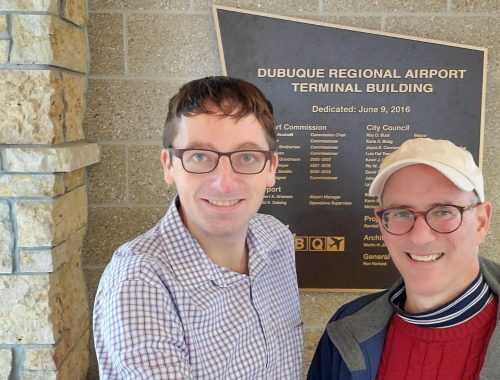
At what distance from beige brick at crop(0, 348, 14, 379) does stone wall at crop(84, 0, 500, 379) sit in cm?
58

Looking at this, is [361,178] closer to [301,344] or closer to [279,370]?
[301,344]

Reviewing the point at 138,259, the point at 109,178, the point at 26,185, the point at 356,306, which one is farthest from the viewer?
the point at 109,178

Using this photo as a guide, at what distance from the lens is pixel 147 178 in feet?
7.82

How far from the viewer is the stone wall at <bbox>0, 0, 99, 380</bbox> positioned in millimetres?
1809

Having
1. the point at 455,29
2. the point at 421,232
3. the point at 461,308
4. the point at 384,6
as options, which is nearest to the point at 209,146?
the point at 421,232

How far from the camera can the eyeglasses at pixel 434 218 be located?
1.44 meters

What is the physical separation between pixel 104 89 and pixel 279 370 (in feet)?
5.00

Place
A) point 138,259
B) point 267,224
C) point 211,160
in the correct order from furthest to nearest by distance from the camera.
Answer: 1. point 267,224
2. point 211,160
3. point 138,259

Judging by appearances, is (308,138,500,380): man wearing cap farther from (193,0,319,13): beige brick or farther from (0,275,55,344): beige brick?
(0,275,55,344): beige brick

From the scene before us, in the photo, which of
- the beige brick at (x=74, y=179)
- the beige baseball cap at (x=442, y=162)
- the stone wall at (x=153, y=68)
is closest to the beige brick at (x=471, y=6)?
the stone wall at (x=153, y=68)

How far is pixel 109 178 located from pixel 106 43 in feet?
2.14

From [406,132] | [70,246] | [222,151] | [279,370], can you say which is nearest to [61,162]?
[70,246]

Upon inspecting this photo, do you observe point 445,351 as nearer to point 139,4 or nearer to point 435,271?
point 435,271

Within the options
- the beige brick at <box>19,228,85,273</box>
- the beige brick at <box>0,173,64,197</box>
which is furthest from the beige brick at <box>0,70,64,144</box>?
the beige brick at <box>19,228,85,273</box>
